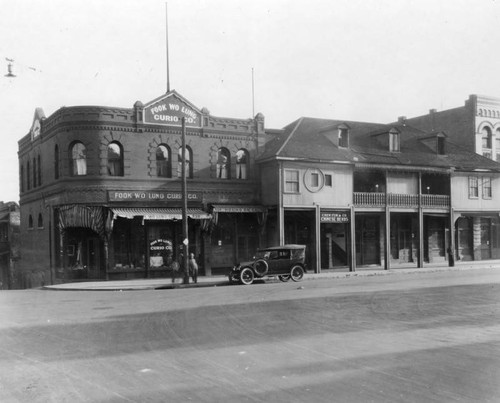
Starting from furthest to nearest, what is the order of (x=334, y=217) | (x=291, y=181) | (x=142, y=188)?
(x=334, y=217), (x=291, y=181), (x=142, y=188)

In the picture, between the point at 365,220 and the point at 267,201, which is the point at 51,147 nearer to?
the point at 267,201

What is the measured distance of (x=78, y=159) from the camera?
27781 mm

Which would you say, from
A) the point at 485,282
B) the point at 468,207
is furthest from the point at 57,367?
the point at 468,207

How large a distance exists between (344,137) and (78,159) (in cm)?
1507

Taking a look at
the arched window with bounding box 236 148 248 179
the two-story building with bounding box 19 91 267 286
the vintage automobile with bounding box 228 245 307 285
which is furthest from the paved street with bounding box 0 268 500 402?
the arched window with bounding box 236 148 248 179

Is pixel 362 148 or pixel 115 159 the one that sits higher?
pixel 362 148

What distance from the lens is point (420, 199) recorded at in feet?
110

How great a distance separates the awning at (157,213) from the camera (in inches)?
A: 1046

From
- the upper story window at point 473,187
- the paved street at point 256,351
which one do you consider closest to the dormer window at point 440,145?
the upper story window at point 473,187

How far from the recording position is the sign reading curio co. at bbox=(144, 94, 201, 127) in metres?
28.5

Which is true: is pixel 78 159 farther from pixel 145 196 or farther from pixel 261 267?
pixel 261 267

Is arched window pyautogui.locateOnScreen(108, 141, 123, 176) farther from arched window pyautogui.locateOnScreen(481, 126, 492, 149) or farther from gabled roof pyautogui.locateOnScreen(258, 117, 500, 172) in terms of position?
arched window pyautogui.locateOnScreen(481, 126, 492, 149)

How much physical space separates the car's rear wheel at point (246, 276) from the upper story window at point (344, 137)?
11883mm

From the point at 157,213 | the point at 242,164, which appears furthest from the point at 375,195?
the point at 157,213
